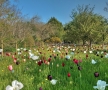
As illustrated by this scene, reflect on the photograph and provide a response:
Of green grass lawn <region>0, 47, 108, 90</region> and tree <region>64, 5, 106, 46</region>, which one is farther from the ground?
tree <region>64, 5, 106, 46</region>

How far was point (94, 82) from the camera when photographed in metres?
3.38

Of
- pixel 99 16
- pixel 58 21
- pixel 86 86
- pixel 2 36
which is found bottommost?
pixel 86 86

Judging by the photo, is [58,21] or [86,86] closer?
[86,86]

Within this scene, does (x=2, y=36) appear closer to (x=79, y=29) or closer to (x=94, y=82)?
(x=94, y=82)

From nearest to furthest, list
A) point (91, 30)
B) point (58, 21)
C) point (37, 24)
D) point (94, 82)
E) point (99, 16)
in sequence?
point (94, 82), point (91, 30), point (99, 16), point (37, 24), point (58, 21)

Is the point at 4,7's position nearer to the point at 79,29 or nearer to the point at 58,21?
the point at 79,29

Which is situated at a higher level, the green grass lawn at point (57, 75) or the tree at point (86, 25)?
the tree at point (86, 25)

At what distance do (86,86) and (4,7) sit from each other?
847 cm

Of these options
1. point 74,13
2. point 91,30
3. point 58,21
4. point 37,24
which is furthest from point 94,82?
point 58,21

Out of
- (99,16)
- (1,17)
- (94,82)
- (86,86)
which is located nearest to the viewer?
(86,86)

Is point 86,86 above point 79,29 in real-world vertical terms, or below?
below

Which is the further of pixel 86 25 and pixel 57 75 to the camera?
pixel 86 25

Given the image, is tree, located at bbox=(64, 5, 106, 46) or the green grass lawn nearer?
the green grass lawn

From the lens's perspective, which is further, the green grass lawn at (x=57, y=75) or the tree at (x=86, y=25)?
the tree at (x=86, y=25)
